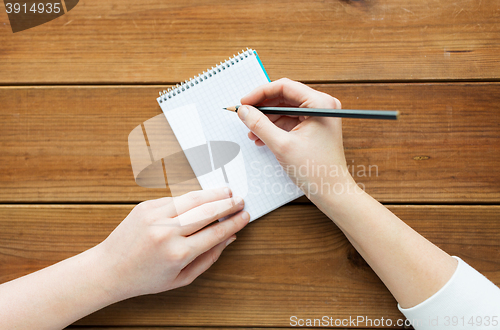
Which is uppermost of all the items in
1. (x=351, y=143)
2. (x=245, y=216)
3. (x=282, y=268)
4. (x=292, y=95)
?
(x=292, y=95)

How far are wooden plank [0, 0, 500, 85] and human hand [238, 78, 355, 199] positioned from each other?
0.36 ft

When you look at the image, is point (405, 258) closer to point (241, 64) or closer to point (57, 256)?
point (241, 64)

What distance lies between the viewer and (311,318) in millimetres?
671

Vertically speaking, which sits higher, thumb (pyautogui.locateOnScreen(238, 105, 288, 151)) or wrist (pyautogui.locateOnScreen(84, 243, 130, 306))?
thumb (pyautogui.locateOnScreen(238, 105, 288, 151))

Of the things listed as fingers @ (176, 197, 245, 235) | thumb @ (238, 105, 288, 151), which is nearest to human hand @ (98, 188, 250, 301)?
fingers @ (176, 197, 245, 235)

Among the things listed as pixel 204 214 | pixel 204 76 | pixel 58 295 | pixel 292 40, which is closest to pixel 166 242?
pixel 204 214

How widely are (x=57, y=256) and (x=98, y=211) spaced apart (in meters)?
0.13

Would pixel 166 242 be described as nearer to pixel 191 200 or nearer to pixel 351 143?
pixel 191 200

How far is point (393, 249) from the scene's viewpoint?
57 cm

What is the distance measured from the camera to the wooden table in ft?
2.22

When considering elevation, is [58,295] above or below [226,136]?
below

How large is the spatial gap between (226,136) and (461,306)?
0.53 metres

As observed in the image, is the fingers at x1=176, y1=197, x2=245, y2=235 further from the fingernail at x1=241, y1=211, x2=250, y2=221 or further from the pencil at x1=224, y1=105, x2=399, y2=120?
the pencil at x1=224, y1=105, x2=399, y2=120

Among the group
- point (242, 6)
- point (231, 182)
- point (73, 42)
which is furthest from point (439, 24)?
point (73, 42)
